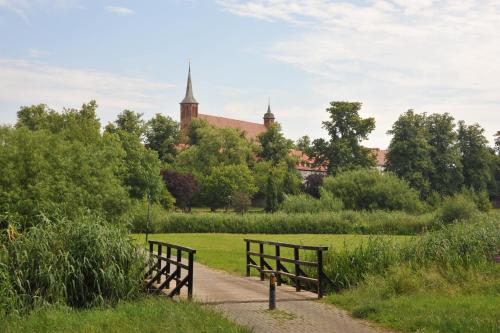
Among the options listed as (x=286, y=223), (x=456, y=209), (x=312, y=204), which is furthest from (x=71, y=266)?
(x=312, y=204)

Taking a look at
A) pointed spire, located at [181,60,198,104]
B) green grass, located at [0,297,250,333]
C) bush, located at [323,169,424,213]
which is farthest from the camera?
pointed spire, located at [181,60,198,104]

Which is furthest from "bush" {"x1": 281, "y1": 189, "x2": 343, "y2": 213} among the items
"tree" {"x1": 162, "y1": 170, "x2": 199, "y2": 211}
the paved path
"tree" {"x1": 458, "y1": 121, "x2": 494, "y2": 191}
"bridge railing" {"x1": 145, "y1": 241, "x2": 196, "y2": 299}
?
"bridge railing" {"x1": 145, "y1": 241, "x2": 196, "y2": 299}

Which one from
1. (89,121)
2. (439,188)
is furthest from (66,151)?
(439,188)

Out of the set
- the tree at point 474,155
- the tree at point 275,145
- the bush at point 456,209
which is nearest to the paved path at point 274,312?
the bush at point 456,209

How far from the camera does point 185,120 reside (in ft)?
394

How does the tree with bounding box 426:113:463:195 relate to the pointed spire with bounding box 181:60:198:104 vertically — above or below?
below

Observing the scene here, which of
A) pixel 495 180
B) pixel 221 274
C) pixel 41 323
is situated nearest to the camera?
pixel 41 323

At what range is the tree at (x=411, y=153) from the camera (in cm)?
7419

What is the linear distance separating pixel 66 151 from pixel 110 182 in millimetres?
3792

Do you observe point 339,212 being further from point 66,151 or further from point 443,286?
point 443,286

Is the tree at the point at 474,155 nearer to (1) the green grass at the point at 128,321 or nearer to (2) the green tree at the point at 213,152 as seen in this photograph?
(2) the green tree at the point at 213,152

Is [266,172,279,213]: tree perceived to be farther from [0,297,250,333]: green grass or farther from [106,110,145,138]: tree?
[0,297,250,333]: green grass

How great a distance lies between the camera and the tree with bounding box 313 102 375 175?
76.4m

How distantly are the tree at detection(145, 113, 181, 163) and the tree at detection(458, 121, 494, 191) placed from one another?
1624 inches
